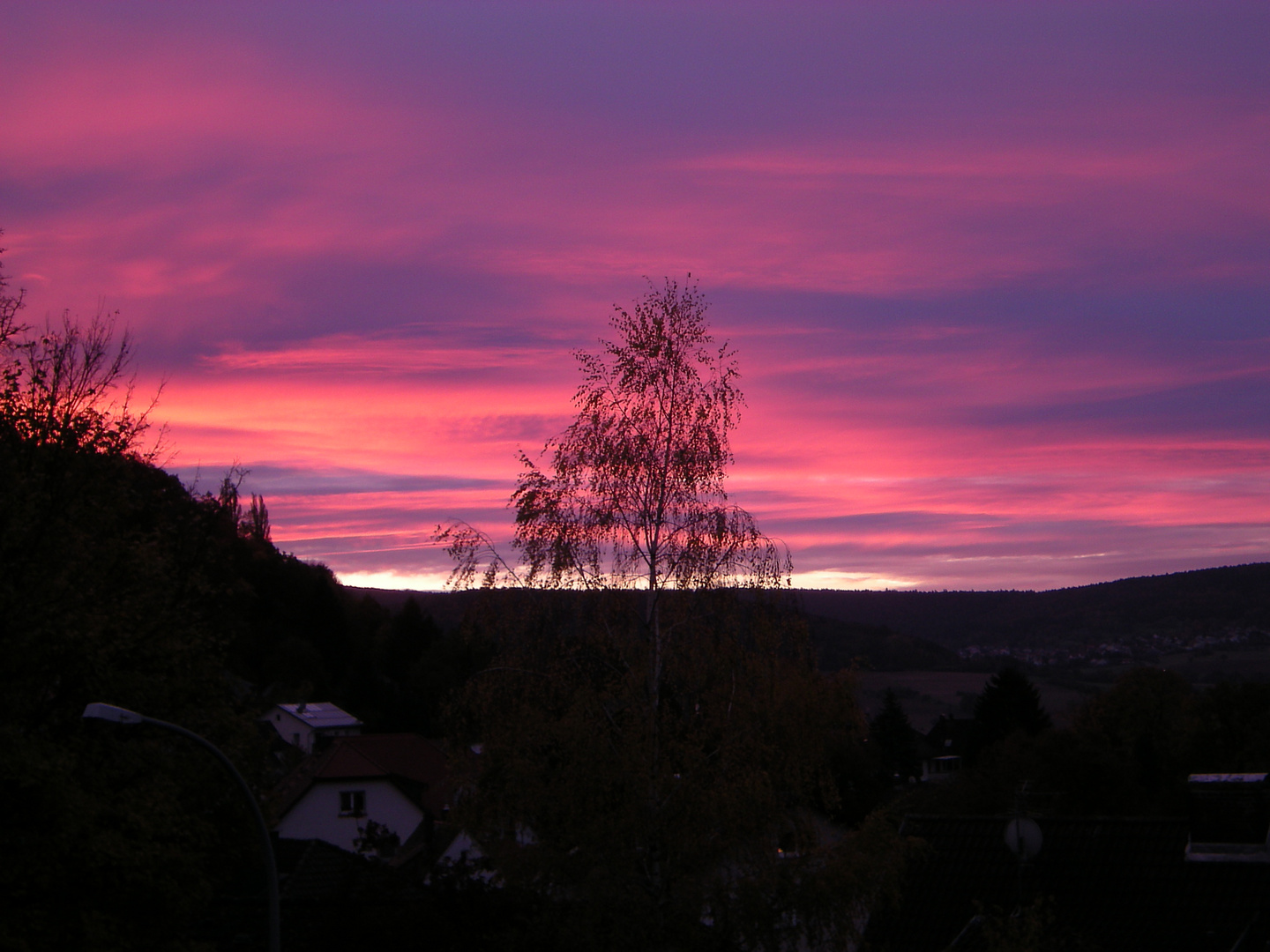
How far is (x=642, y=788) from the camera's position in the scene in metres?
22.1

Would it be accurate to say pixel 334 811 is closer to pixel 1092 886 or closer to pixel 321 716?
pixel 321 716

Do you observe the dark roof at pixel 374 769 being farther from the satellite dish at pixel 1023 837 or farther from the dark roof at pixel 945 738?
the dark roof at pixel 945 738

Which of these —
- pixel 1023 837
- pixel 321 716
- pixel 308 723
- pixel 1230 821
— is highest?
pixel 1230 821

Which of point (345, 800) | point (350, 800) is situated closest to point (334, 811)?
point (345, 800)

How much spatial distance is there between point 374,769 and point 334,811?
10.1 feet

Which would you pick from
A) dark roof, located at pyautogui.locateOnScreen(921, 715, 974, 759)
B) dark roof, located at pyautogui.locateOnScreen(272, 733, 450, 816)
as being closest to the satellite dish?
dark roof, located at pyautogui.locateOnScreen(272, 733, 450, 816)

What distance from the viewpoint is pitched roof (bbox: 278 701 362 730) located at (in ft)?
330

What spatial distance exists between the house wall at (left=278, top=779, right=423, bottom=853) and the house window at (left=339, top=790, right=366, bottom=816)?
0.60ft

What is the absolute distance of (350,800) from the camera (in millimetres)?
67562

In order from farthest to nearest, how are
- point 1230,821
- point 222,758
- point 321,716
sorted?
point 321,716, point 1230,821, point 222,758

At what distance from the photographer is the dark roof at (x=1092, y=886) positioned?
2425 centimetres

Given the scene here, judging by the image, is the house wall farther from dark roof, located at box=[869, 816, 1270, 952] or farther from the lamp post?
the lamp post

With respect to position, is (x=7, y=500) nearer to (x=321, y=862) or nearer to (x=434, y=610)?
(x=321, y=862)

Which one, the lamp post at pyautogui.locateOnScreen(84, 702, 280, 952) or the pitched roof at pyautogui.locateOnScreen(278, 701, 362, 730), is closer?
the lamp post at pyautogui.locateOnScreen(84, 702, 280, 952)
